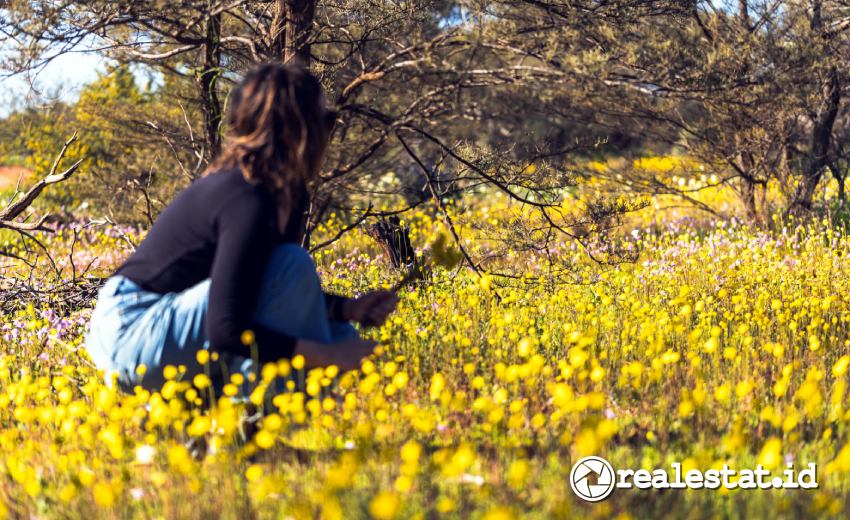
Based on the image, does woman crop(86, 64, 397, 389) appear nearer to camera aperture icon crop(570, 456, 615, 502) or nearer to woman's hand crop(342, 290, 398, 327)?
woman's hand crop(342, 290, 398, 327)

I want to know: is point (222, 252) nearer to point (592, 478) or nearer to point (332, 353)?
point (332, 353)

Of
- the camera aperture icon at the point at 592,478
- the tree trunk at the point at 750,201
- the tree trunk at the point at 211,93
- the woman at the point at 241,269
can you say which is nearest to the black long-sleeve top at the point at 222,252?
the woman at the point at 241,269

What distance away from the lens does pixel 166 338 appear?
2754 mm

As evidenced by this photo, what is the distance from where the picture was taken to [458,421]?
3182 mm

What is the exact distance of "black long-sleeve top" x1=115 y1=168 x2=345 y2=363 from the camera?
2.53 metres

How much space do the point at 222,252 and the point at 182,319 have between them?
1.14 feet

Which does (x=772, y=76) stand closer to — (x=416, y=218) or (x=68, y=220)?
(x=416, y=218)

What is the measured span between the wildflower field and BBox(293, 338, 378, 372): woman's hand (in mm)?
83

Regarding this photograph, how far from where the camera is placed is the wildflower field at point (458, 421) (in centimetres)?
229

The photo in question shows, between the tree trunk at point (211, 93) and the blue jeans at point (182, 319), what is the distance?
2246 millimetres

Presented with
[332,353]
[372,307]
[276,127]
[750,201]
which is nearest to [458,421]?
[372,307]

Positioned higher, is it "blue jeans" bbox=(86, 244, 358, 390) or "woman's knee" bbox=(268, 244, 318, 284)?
"woman's knee" bbox=(268, 244, 318, 284)

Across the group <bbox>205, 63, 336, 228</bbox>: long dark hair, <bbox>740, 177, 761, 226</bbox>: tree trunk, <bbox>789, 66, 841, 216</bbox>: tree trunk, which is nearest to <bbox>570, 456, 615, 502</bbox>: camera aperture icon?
<bbox>205, 63, 336, 228</bbox>: long dark hair

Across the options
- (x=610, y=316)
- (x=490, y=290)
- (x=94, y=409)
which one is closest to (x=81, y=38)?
(x=94, y=409)
